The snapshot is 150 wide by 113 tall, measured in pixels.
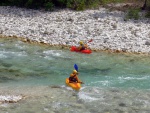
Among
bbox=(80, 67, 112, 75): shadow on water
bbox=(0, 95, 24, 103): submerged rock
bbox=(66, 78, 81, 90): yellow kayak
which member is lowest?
bbox=(0, 95, 24, 103): submerged rock

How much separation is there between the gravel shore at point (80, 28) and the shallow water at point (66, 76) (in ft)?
3.69

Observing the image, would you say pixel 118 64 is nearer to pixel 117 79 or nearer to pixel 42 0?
pixel 117 79

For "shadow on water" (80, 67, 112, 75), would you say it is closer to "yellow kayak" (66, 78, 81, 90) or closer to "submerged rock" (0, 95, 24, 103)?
"yellow kayak" (66, 78, 81, 90)

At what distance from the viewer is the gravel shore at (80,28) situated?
764 inches

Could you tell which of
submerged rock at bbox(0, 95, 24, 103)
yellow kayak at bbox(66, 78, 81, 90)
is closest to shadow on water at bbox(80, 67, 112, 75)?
yellow kayak at bbox(66, 78, 81, 90)

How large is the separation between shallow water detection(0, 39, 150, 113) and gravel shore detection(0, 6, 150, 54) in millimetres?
1124

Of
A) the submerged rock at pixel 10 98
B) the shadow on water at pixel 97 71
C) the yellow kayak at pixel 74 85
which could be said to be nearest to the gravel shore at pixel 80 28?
the shadow on water at pixel 97 71

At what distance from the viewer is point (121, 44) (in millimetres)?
19203

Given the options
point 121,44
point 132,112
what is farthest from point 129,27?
point 132,112

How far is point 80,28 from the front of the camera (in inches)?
837

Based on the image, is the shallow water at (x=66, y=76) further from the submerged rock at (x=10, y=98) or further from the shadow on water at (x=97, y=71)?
the submerged rock at (x=10, y=98)

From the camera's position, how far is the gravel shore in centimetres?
1941

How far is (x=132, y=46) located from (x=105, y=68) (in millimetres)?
3451

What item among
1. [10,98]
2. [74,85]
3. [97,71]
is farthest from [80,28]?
[10,98]
